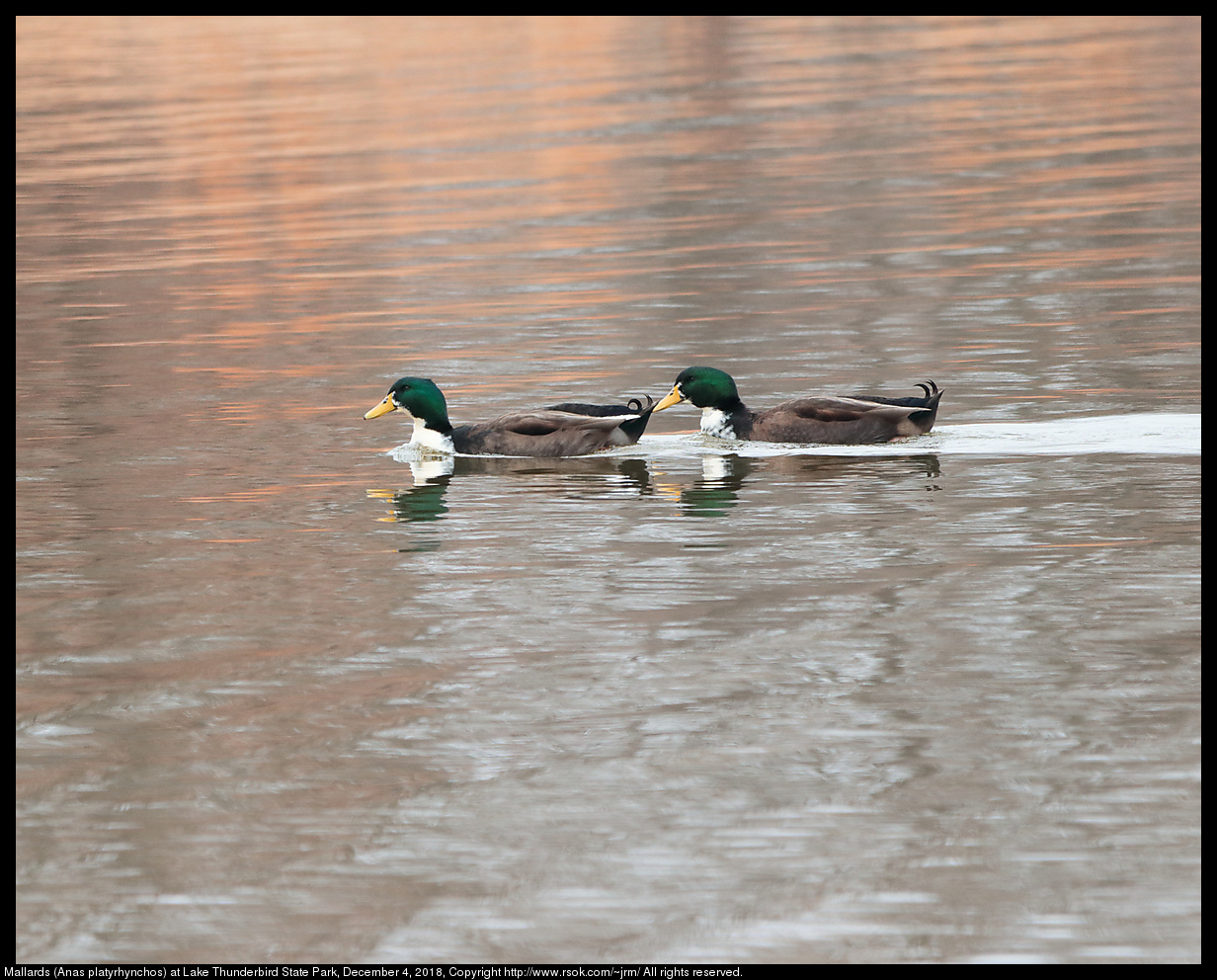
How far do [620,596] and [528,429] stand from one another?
4029 mm

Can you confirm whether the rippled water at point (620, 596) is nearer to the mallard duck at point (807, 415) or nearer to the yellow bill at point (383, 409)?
the mallard duck at point (807, 415)

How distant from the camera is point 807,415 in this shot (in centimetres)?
1415

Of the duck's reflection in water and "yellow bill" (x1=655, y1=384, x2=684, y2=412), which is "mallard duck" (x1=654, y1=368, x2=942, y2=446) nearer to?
"yellow bill" (x1=655, y1=384, x2=684, y2=412)

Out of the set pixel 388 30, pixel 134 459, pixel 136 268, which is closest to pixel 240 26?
pixel 388 30

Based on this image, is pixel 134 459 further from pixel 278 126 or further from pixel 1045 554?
pixel 278 126

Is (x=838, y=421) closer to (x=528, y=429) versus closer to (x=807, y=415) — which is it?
(x=807, y=415)

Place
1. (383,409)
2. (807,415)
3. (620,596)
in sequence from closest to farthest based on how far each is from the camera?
(620,596) → (807,415) → (383,409)

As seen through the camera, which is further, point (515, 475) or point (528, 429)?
point (528, 429)

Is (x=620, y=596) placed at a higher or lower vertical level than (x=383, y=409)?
lower

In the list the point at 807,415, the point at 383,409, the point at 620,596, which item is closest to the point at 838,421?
the point at 807,415

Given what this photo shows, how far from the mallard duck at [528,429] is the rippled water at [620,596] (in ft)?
0.48

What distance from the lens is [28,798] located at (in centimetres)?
790

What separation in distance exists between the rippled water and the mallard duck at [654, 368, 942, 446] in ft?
0.66

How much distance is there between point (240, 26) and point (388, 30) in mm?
7868
